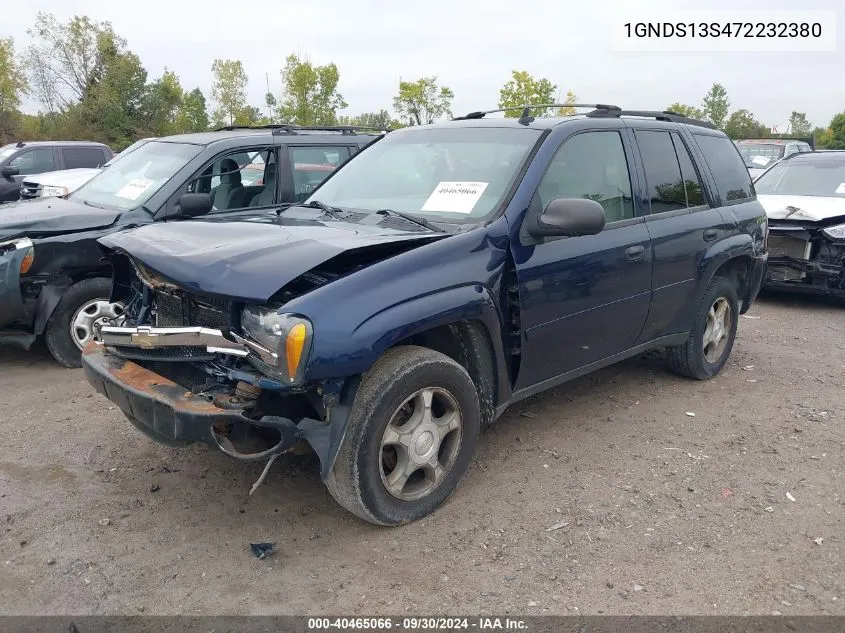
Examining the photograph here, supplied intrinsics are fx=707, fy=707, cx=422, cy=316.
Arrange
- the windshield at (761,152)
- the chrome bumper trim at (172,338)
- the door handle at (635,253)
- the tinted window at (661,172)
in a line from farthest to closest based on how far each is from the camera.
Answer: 1. the windshield at (761,152)
2. the tinted window at (661,172)
3. the door handle at (635,253)
4. the chrome bumper trim at (172,338)

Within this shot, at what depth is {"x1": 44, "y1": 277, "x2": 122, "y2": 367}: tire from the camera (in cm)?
543

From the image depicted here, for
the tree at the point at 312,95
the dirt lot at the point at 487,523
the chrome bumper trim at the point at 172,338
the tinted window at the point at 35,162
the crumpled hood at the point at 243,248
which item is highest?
the tree at the point at 312,95

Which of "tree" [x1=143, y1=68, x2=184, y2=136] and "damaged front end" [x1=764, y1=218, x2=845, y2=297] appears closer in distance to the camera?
"damaged front end" [x1=764, y1=218, x2=845, y2=297]

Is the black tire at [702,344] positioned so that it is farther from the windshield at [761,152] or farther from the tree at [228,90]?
the tree at [228,90]

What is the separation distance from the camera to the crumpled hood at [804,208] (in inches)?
308

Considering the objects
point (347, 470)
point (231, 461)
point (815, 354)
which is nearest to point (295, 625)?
point (347, 470)

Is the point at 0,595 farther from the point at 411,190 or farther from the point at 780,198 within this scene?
the point at 780,198

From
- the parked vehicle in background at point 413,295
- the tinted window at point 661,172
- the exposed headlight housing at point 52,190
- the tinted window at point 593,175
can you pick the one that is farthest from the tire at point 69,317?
the exposed headlight housing at point 52,190

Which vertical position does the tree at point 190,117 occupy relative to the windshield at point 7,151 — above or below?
above

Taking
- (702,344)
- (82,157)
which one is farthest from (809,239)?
(82,157)

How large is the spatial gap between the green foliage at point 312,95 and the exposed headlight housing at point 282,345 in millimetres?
29304

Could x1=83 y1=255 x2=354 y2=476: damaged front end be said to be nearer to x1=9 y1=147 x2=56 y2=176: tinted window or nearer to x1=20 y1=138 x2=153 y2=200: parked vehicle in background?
x1=20 y1=138 x2=153 y2=200: parked vehicle in background

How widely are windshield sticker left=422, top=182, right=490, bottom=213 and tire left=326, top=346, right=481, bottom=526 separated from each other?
0.92 m

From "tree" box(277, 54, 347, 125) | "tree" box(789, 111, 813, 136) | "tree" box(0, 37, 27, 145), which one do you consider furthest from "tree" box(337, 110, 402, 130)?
"tree" box(789, 111, 813, 136)
